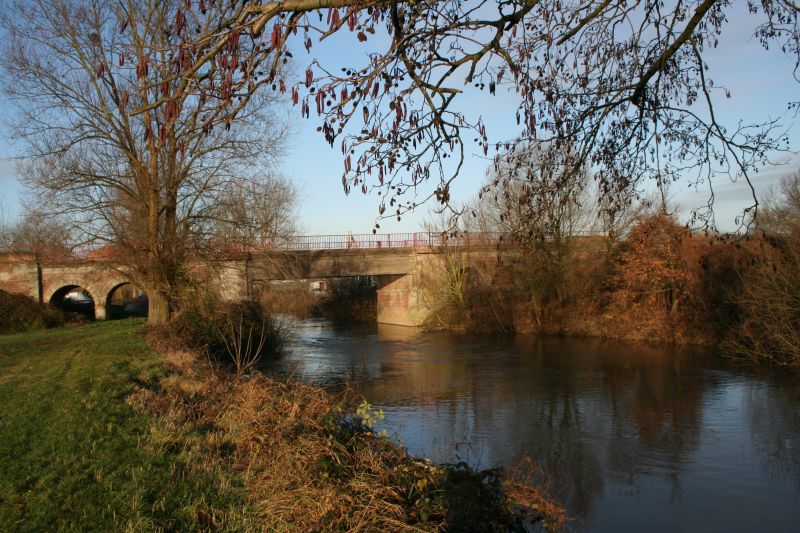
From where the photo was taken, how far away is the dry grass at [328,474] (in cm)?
510

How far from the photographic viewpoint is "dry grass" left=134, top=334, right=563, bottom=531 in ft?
16.7

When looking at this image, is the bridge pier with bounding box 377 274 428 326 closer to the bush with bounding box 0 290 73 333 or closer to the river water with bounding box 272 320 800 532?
the river water with bounding box 272 320 800 532

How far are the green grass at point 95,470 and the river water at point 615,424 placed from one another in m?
4.58

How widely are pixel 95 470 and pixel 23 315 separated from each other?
21.6 meters

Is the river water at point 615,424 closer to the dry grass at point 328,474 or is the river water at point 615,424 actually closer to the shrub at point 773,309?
the shrub at point 773,309

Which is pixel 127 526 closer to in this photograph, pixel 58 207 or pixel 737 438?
pixel 737 438

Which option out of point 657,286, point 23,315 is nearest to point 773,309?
point 657,286

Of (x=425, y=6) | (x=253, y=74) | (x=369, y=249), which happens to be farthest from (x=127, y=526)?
(x=369, y=249)

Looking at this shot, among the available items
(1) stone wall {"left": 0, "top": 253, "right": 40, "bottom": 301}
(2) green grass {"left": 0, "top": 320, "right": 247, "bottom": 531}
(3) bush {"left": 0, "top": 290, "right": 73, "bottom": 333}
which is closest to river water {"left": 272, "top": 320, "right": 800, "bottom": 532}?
(2) green grass {"left": 0, "top": 320, "right": 247, "bottom": 531}

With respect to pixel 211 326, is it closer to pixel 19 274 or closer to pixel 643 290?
pixel 643 290

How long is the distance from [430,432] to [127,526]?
26.9 feet

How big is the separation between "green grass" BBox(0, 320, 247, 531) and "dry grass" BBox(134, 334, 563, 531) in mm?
251

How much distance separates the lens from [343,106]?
4.41m

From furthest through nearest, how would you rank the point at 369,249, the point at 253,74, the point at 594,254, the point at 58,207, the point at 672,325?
the point at 369,249, the point at 594,254, the point at 672,325, the point at 58,207, the point at 253,74
